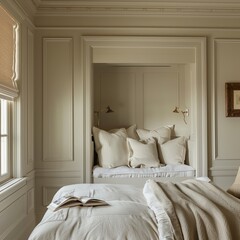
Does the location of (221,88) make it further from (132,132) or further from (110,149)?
(110,149)

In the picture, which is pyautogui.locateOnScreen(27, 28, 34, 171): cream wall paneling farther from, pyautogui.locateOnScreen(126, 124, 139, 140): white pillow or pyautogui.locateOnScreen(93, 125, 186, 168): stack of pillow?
pyautogui.locateOnScreen(126, 124, 139, 140): white pillow

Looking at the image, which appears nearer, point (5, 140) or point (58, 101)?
point (5, 140)

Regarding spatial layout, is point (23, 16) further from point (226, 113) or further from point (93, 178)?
point (226, 113)

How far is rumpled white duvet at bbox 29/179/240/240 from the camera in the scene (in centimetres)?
141

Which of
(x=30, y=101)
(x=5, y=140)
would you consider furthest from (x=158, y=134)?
(x=5, y=140)

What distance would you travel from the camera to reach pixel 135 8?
330 cm

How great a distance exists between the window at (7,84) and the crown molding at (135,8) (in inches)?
26.6

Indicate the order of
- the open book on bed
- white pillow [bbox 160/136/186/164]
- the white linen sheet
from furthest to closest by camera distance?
white pillow [bbox 160/136/186/164], the open book on bed, the white linen sheet

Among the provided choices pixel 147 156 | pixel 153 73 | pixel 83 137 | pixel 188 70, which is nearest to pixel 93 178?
pixel 83 137

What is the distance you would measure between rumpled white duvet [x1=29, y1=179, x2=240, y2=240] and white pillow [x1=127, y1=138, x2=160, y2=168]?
1.54 m

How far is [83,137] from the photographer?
10.9 feet

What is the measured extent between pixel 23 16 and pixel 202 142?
255 centimetres

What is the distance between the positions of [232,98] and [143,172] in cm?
146

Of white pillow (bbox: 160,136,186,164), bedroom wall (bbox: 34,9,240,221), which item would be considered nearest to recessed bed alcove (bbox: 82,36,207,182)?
bedroom wall (bbox: 34,9,240,221)
